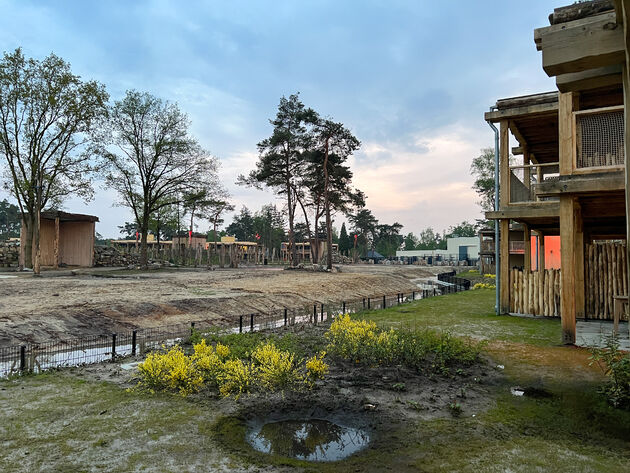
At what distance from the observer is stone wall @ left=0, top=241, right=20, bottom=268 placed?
1302 inches

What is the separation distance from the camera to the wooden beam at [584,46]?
3.68 metres

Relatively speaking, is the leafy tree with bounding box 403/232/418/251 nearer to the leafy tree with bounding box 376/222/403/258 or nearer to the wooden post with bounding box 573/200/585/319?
the leafy tree with bounding box 376/222/403/258

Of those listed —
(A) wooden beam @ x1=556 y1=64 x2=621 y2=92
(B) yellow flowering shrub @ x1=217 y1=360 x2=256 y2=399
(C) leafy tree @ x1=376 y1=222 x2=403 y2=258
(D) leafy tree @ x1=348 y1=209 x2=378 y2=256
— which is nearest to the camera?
(A) wooden beam @ x1=556 y1=64 x2=621 y2=92

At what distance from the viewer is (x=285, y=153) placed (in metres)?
39.0

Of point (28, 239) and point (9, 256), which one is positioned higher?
point (28, 239)

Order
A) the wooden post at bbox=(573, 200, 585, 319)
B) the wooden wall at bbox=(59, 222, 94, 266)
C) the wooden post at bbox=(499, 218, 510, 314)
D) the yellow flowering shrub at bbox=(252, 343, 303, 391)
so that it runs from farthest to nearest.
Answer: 1. the wooden wall at bbox=(59, 222, 94, 266)
2. the wooden post at bbox=(499, 218, 510, 314)
3. the wooden post at bbox=(573, 200, 585, 319)
4. the yellow flowering shrub at bbox=(252, 343, 303, 391)

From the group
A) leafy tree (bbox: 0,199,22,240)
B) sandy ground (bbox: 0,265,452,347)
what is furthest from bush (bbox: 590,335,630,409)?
leafy tree (bbox: 0,199,22,240)

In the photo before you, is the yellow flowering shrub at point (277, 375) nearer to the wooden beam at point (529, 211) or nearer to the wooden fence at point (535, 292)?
the wooden beam at point (529, 211)

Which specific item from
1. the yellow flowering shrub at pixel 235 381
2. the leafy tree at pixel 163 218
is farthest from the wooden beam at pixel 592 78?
the leafy tree at pixel 163 218

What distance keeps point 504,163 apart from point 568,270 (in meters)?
5.32

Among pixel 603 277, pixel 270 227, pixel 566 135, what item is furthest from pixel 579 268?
pixel 270 227

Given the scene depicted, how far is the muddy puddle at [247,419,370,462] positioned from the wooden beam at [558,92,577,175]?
7538mm

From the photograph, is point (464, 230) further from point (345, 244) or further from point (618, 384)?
point (618, 384)

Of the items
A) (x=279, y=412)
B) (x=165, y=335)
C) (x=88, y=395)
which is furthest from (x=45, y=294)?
(x=279, y=412)
